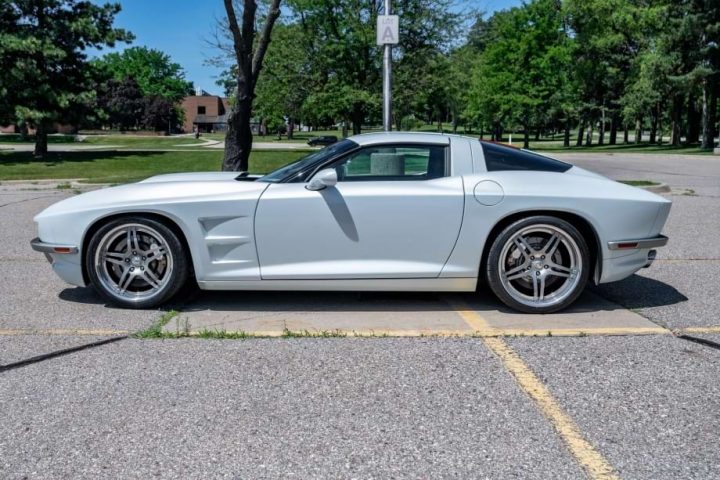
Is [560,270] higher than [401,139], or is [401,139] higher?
[401,139]

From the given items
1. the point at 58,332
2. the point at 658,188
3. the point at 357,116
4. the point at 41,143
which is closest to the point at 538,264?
the point at 58,332

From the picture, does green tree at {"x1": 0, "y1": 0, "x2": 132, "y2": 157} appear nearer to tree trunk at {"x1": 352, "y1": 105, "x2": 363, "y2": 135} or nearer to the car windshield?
tree trunk at {"x1": 352, "y1": 105, "x2": 363, "y2": 135}

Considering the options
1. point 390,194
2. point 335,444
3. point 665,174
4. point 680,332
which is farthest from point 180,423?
point 665,174

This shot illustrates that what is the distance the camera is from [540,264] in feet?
15.4

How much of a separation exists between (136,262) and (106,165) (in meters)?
20.6

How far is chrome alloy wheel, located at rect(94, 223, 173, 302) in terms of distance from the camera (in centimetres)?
470

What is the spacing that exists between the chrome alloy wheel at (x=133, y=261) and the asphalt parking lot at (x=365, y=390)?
0.20 meters

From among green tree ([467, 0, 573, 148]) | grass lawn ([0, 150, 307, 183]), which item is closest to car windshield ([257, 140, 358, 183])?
grass lawn ([0, 150, 307, 183])

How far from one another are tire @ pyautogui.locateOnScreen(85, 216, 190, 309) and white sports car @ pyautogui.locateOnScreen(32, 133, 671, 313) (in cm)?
1

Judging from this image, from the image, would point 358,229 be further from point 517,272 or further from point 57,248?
point 57,248

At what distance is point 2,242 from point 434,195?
233 inches

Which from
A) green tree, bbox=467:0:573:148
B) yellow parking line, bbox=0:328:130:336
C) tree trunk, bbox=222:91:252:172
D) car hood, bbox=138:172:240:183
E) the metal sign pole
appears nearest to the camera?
yellow parking line, bbox=0:328:130:336

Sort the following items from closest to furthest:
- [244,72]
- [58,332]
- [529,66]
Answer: [58,332] → [244,72] → [529,66]

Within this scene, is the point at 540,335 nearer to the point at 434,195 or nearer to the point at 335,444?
the point at 434,195
